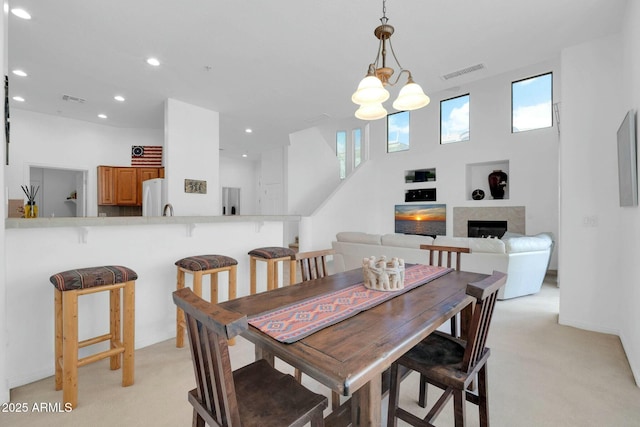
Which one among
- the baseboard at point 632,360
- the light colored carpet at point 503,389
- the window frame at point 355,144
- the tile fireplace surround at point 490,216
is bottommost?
the light colored carpet at point 503,389

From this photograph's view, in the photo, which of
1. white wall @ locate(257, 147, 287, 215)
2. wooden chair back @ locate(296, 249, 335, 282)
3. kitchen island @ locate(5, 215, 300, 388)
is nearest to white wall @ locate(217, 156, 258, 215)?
white wall @ locate(257, 147, 287, 215)

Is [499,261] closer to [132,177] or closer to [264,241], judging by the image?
[264,241]

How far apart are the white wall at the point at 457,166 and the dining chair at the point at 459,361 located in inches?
221

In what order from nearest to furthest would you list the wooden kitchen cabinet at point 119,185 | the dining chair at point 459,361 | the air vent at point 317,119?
1. the dining chair at point 459,361
2. the air vent at point 317,119
3. the wooden kitchen cabinet at point 119,185

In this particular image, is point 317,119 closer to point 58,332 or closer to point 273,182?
point 273,182

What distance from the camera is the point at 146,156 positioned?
609 centimetres

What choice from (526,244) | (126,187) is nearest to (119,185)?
(126,187)

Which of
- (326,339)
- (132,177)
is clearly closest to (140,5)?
(326,339)

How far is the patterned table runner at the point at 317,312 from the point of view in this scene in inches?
46.9

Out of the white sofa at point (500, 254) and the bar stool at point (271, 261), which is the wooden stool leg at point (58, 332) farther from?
the white sofa at point (500, 254)

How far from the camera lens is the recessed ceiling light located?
249 centimetres

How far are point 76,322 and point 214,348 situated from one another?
1.55 m

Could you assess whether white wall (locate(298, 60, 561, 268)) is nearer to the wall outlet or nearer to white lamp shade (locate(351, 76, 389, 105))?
the wall outlet

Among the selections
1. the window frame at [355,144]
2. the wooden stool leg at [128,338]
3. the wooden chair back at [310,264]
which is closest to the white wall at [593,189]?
the wooden chair back at [310,264]
